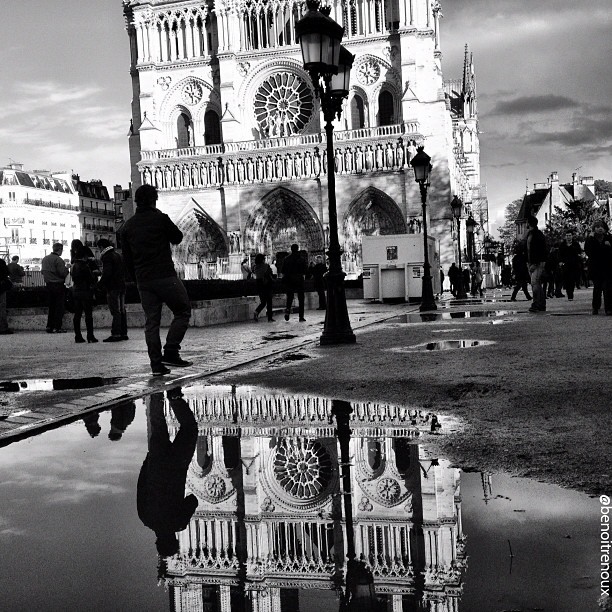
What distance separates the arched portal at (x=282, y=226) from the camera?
4688 centimetres

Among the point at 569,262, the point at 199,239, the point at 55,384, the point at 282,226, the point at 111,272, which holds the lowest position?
the point at 55,384

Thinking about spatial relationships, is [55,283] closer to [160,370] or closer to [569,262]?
[160,370]

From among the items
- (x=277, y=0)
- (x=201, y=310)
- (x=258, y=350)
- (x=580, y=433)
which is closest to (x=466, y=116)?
(x=277, y=0)

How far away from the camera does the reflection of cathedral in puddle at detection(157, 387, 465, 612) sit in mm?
2322

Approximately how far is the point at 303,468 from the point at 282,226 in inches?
1756

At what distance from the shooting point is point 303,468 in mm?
3719

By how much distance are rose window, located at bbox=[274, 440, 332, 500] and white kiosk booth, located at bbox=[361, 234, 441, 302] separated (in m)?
→ 25.7

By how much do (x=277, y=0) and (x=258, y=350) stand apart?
40.9 meters

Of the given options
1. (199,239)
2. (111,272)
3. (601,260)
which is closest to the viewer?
(111,272)

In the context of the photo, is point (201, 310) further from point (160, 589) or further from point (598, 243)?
point (160, 589)

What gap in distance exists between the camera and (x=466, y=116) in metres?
84.6

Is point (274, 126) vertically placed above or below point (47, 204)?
above

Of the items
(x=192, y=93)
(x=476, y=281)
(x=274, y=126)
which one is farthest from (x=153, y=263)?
(x=192, y=93)

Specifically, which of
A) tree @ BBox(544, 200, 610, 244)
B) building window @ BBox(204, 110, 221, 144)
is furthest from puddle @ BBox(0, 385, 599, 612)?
tree @ BBox(544, 200, 610, 244)
